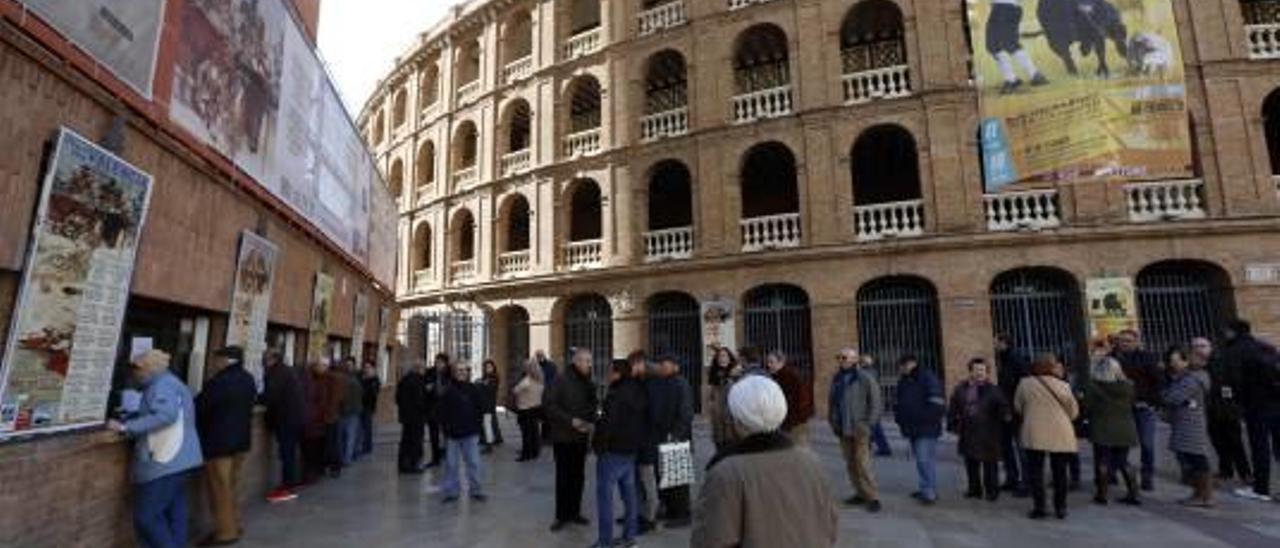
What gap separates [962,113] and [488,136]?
47.1 feet

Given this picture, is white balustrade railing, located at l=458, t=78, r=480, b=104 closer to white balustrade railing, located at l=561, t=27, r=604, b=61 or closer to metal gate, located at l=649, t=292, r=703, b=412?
white balustrade railing, located at l=561, t=27, r=604, b=61

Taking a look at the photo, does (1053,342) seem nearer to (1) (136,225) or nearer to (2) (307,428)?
(2) (307,428)

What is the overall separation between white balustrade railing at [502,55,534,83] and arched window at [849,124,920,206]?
10.5 metres

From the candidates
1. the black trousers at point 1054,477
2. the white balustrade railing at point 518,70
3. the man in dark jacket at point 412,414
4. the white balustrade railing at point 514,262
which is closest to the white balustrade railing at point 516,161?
the white balustrade railing at point 518,70

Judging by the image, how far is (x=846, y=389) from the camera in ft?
26.3

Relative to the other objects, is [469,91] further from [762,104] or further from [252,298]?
[252,298]

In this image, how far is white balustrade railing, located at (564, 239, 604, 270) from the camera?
2084 centimetres

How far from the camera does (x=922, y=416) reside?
824cm

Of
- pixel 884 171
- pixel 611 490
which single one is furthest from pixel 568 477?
pixel 884 171

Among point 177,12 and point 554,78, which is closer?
point 177,12

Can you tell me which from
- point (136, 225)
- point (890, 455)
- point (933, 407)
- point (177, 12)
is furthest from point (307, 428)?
point (890, 455)

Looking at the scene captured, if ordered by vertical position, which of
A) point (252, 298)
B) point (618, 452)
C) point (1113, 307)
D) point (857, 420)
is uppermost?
point (1113, 307)

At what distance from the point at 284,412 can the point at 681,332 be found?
11950 mm

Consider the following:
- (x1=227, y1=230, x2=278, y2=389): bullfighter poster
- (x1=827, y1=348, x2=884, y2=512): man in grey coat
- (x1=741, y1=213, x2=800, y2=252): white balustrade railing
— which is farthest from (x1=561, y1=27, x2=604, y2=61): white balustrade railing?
(x1=827, y1=348, x2=884, y2=512): man in grey coat
